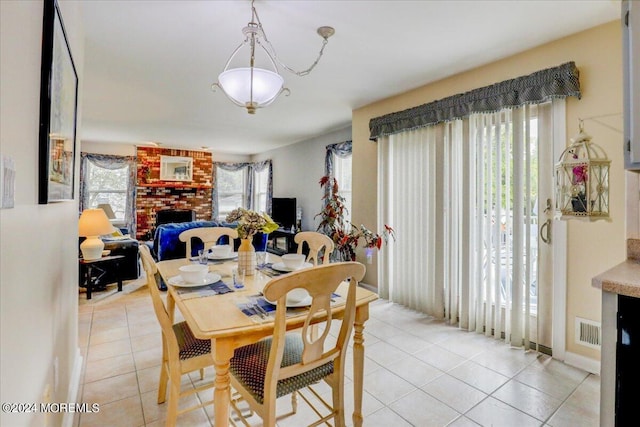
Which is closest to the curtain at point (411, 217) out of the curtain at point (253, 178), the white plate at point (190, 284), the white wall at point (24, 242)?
the white plate at point (190, 284)

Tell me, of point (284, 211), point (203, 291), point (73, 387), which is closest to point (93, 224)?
point (73, 387)

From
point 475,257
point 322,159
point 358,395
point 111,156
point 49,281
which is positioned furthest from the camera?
point 111,156

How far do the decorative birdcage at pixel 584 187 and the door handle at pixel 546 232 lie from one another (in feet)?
2.74

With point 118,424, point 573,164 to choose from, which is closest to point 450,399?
point 573,164

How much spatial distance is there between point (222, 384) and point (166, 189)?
7.25 m

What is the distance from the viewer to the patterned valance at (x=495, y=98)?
2312mm

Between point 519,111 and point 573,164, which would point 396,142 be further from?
point 573,164

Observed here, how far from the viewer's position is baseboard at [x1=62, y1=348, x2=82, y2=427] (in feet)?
5.28

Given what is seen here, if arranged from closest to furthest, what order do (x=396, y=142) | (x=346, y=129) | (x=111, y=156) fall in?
(x=396, y=142)
(x=346, y=129)
(x=111, y=156)

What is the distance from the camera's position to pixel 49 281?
49.4 inches

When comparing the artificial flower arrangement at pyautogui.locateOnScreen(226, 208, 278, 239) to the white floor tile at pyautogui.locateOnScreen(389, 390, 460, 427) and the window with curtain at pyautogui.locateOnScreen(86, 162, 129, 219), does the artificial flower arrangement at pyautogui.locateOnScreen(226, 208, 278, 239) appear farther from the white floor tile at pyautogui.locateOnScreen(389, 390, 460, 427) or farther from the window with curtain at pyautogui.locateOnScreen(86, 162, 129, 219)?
the window with curtain at pyautogui.locateOnScreen(86, 162, 129, 219)

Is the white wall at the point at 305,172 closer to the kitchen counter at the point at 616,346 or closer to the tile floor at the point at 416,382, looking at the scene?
the tile floor at the point at 416,382

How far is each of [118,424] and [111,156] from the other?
6877 millimetres

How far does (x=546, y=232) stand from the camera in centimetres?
249
